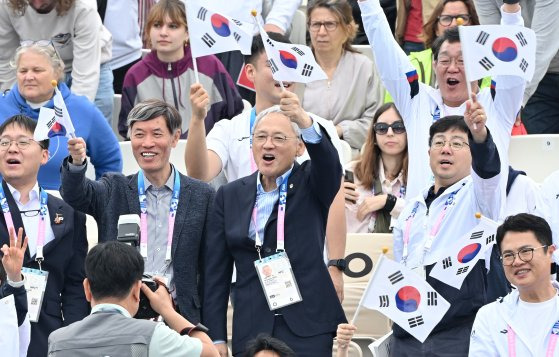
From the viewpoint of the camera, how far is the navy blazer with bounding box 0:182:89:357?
778 cm

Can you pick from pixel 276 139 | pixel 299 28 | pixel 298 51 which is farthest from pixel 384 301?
pixel 299 28

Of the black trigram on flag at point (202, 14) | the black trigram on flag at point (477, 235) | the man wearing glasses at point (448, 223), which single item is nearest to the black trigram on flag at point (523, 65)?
the man wearing glasses at point (448, 223)

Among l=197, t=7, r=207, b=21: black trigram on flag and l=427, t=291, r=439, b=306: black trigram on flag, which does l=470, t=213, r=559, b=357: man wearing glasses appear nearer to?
l=427, t=291, r=439, b=306: black trigram on flag

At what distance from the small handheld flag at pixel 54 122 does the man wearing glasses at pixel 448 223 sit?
1.84 meters

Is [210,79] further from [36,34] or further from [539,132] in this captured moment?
[539,132]

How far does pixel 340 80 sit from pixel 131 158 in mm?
1563

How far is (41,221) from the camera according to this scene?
7.88 metres

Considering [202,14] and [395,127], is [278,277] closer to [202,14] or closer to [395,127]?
[202,14]

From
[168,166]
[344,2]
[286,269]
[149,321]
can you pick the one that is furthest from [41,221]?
[344,2]

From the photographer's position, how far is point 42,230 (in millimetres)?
7848

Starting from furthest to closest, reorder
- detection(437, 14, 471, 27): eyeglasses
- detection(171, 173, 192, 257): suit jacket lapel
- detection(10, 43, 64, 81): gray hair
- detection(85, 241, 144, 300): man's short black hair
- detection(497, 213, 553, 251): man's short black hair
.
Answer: detection(437, 14, 471, 27): eyeglasses, detection(10, 43, 64, 81): gray hair, detection(171, 173, 192, 257): suit jacket lapel, detection(497, 213, 553, 251): man's short black hair, detection(85, 241, 144, 300): man's short black hair

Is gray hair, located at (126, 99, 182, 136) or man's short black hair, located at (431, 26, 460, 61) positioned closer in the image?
gray hair, located at (126, 99, 182, 136)

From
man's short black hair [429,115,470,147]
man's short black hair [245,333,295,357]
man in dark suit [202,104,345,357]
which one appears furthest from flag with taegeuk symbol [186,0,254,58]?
man's short black hair [245,333,295,357]

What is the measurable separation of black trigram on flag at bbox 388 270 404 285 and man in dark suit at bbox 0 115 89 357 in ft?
5.19
